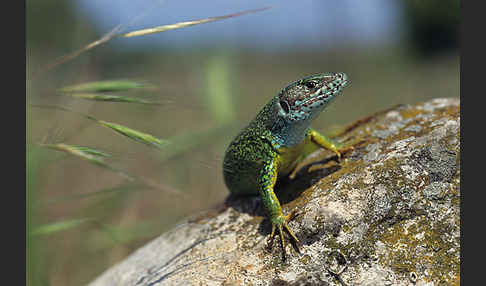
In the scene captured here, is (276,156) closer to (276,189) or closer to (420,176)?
(276,189)

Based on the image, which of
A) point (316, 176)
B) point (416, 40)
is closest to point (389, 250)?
point (316, 176)

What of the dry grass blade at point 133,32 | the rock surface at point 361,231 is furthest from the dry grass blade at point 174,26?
the rock surface at point 361,231

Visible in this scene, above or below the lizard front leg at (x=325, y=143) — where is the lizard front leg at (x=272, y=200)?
below

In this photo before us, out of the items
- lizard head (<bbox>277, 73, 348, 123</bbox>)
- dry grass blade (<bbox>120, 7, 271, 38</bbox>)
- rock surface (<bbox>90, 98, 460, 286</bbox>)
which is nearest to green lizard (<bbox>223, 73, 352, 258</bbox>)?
lizard head (<bbox>277, 73, 348, 123</bbox>)

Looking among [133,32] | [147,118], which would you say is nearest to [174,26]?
[133,32]

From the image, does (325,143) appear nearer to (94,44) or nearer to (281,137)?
(281,137)

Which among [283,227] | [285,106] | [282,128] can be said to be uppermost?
[285,106]

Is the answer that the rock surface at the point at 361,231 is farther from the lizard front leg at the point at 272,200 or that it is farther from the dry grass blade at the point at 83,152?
the dry grass blade at the point at 83,152

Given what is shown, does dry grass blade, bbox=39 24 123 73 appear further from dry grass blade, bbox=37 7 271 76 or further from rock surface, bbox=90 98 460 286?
rock surface, bbox=90 98 460 286
